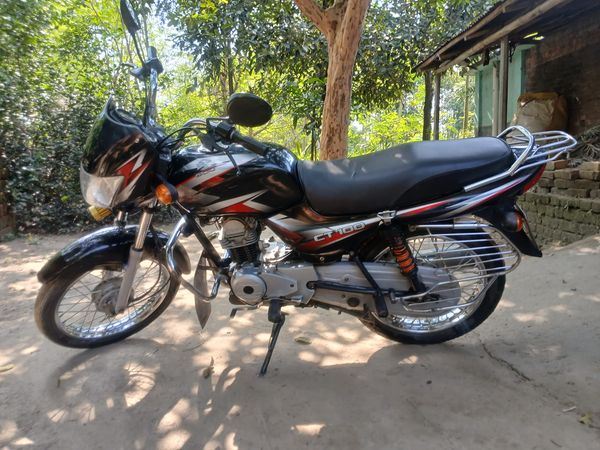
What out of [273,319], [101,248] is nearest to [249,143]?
[273,319]

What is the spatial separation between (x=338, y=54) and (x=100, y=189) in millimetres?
3838

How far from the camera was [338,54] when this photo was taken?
5172 millimetres

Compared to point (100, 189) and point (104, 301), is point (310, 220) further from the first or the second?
point (104, 301)

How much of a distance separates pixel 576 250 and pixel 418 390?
2.69m

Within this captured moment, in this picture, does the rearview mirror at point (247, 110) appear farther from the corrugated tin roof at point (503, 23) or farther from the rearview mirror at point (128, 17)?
the corrugated tin roof at point (503, 23)

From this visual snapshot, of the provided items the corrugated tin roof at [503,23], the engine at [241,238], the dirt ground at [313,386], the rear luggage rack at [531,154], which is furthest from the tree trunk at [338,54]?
the engine at [241,238]

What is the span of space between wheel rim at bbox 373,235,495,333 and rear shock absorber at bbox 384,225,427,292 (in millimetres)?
73

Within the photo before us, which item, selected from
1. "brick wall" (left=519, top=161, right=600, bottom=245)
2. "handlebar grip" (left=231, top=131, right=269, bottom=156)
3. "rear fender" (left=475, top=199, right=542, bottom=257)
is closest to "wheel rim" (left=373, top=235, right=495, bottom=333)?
"rear fender" (left=475, top=199, right=542, bottom=257)

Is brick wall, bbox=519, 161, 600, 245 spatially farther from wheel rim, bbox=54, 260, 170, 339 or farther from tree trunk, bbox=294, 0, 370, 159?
wheel rim, bbox=54, 260, 170, 339

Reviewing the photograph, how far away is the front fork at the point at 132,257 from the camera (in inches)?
89.3

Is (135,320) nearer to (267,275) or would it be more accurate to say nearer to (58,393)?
(58,393)

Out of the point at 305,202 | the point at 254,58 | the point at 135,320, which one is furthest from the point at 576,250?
the point at 254,58

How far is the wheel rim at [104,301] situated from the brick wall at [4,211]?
12.7ft

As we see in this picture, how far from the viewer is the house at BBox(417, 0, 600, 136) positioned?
647 centimetres
